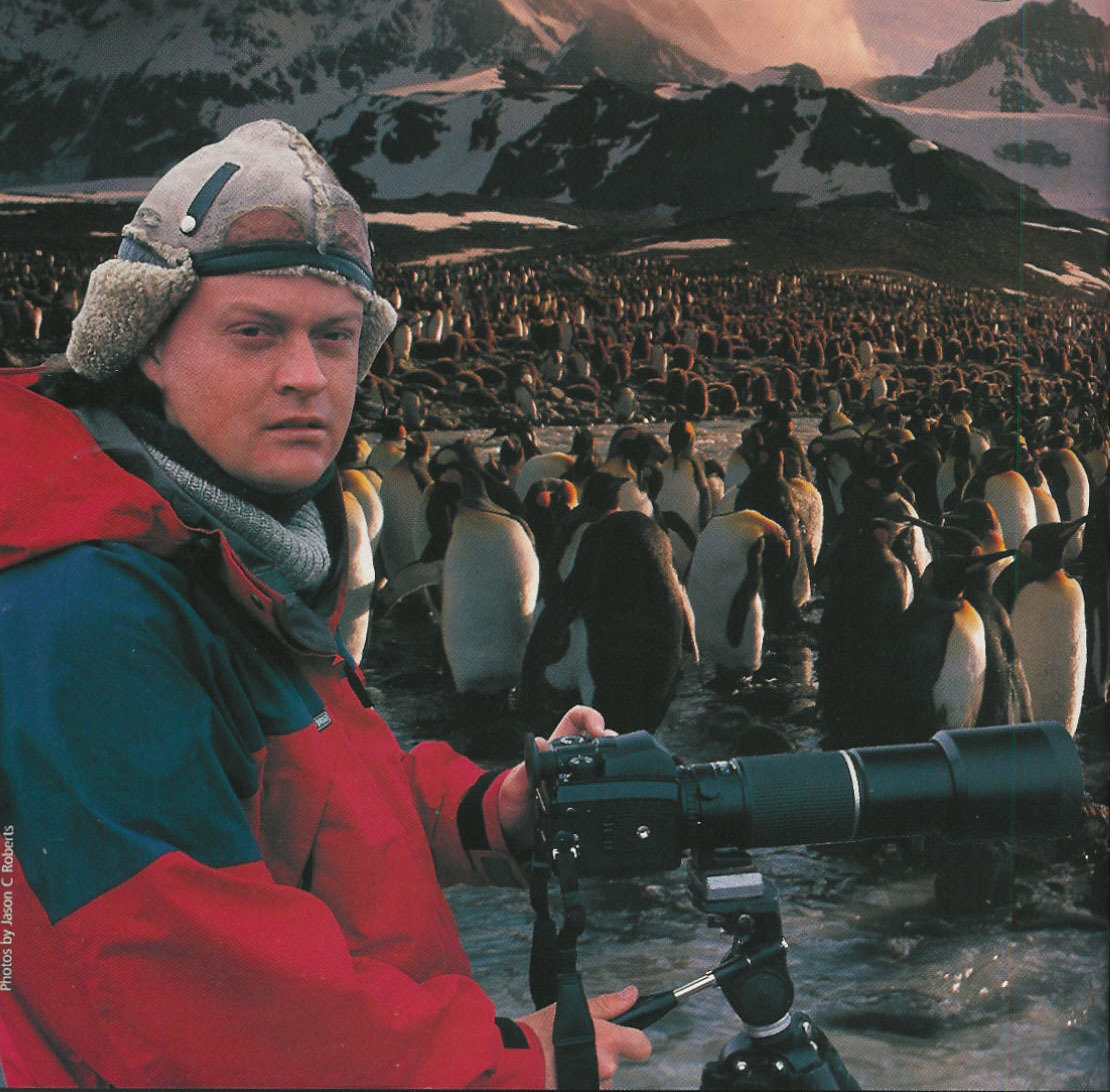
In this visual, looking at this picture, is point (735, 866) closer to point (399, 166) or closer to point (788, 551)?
point (399, 166)

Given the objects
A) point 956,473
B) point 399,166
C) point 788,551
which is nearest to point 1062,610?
point 956,473

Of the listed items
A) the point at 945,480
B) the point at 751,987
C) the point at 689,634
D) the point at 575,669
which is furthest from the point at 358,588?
the point at 751,987

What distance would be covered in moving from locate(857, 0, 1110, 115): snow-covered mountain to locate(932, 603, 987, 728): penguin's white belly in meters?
0.88

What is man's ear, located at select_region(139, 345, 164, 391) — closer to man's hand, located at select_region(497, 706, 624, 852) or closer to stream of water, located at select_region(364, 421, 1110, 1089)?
man's hand, located at select_region(497, 706, 624, 852)

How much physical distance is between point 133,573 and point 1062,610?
1.97 meters

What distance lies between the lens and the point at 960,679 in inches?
79.9

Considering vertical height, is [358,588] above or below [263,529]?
below

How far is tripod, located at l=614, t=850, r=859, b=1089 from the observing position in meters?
0.67

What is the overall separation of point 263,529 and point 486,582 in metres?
1.70

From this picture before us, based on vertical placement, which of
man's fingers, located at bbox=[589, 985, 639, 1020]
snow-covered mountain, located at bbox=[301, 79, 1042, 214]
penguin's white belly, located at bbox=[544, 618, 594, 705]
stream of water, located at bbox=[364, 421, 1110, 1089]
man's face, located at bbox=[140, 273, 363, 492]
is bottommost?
stream of water, located at bbox=[364, 421, 1110, 1089]

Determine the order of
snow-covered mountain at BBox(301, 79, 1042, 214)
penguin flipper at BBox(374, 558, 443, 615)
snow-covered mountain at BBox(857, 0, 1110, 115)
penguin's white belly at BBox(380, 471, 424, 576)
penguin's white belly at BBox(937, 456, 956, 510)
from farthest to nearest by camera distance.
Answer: penguin's white belly at BBox(380, 471, 424, 576) → penguin flipper at BBox(374, 558, 443, 615) → penguin's white belly at BBox(937, 456, 956, 510) → snow-covered mountain at BBox(301, 79, 1042, 214) → snow-covered mountain at BBox(857, 0, 1110, 115)

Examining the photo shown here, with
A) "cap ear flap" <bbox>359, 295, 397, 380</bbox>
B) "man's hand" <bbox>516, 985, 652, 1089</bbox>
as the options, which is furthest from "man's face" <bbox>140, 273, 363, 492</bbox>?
"man's hand" <bbox>516, 985, 652, 1089</bbox>

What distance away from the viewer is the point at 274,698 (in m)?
0.67

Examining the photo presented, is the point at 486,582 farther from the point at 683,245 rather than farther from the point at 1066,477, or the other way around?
the point at 1066,477
